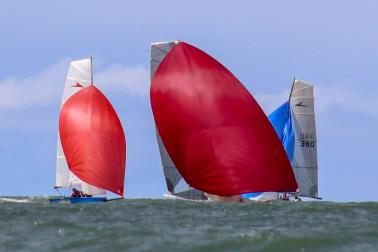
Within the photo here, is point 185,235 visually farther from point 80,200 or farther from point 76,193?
point 76,193

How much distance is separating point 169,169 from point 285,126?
15.8 meters

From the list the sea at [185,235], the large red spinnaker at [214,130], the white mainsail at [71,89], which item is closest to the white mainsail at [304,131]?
the white mainsail at [71,89]

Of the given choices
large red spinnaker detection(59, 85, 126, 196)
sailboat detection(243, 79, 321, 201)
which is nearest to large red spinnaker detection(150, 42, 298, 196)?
large red spinnaker detection(59, 85, 126, 196)

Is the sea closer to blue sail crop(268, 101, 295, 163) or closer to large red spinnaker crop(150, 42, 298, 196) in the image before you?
large red spinnaker crop(150, 42, 298, 196)

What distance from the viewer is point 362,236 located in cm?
2419

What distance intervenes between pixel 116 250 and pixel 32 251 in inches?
85.5

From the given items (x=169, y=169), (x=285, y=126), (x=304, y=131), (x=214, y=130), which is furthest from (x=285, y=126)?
(x=214, y=130)

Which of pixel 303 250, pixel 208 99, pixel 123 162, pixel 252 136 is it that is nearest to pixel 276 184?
pixel 252 136

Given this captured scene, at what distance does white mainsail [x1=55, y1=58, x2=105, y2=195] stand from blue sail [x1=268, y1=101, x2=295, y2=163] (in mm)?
14287

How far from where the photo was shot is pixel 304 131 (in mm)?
64750

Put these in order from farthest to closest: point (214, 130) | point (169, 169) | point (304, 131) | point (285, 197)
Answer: point (304, 131) < point (285, 197) < point (169, 169) < point (214, 130)

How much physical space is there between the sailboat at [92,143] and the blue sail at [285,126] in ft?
45.8

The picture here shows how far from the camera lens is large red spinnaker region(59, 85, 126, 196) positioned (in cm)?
5447

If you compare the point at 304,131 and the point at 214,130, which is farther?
the point at 304,131
